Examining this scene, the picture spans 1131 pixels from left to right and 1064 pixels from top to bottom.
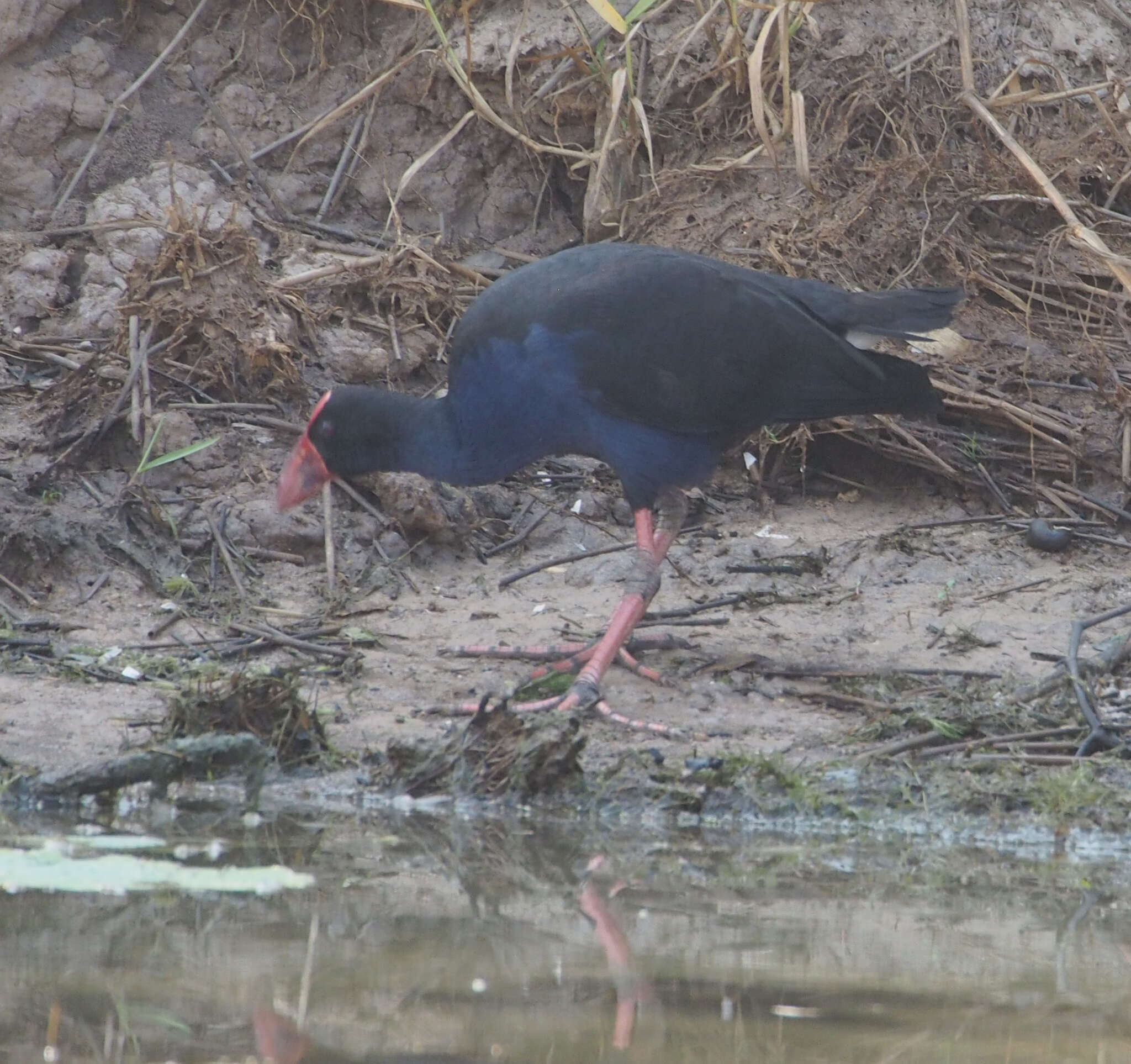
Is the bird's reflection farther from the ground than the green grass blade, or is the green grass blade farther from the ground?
the green grass blade

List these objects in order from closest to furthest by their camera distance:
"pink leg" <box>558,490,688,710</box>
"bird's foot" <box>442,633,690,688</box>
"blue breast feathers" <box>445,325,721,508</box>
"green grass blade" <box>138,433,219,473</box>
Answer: "pink leg" <box>558,490,688,710</box>, "blue breast feathers" <box>445,325,721,508</box>, "bird's foot" <box>442,633,690,688</box>, "green grass blade" <box>138,433,219,473</box>

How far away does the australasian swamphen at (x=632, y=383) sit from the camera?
15.3 feet

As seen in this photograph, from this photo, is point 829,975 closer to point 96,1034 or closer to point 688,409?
point 96,1034

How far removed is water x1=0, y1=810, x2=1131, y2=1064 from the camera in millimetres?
2379

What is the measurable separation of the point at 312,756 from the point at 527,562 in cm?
179

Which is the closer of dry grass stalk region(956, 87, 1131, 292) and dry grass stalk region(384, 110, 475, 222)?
dry grass stalk region(956, 87, 1131, 292)

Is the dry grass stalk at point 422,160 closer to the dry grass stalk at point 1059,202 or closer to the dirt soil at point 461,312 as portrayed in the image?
the dirt soil at point 461,312

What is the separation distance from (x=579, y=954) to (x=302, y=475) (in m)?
2.49

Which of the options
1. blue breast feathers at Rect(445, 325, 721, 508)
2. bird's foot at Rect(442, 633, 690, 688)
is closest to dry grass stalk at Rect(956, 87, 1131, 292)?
blue breast feathers at Rect(445, 325, 721, 508)

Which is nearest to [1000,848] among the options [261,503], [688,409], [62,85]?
[688,409]

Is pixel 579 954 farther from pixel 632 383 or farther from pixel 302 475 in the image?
pixel 302 475

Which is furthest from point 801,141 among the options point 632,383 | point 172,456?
point 172,456

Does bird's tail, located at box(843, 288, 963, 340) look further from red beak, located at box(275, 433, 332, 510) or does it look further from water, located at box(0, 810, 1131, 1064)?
water, located at box(0, 810, 1131, 1064)

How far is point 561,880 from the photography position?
10.8 ft
